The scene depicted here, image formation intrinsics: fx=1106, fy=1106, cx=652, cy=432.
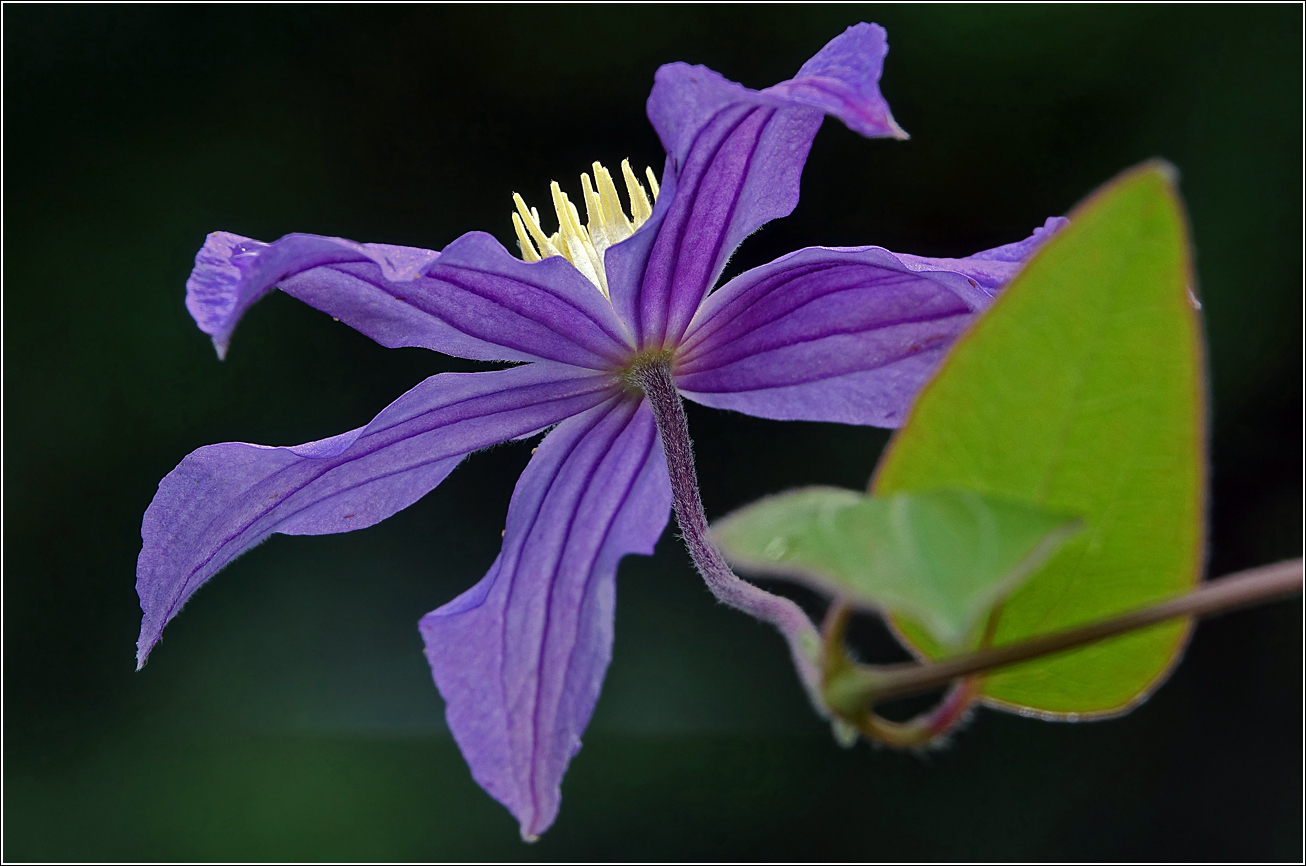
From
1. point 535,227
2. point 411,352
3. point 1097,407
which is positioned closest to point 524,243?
point 535,227

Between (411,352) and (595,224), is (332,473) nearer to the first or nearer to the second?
(595,224)

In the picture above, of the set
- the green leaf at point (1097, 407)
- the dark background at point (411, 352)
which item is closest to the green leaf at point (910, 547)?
the green leaf at point (1097, 407)

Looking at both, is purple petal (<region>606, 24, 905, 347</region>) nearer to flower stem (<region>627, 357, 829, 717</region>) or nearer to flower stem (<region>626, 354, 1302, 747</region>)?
flower stem (<region>627, 357, 829, 717</region>)

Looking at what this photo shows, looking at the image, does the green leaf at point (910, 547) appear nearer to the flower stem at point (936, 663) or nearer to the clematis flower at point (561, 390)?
the flower stem at point (936, 663)

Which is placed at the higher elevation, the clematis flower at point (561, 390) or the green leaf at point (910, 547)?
the clematis flower at point (561, 390)

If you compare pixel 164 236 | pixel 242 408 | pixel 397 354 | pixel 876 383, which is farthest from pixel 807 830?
pixel 876 383

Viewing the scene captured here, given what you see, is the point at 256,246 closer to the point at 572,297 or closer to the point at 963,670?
the point at 572,297
